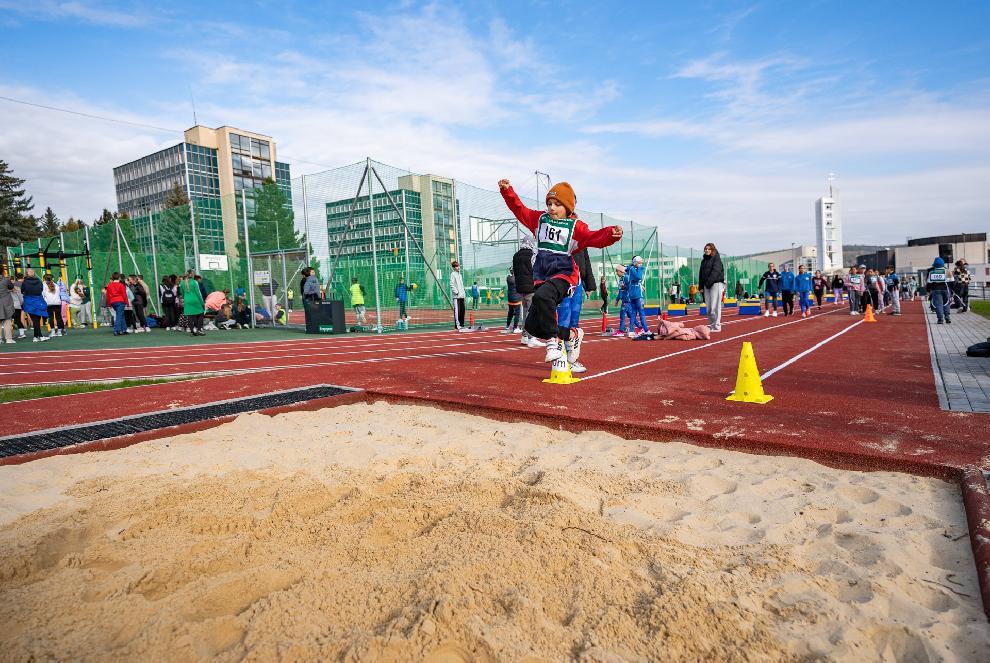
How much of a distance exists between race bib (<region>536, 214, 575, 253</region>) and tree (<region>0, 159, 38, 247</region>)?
225 feet

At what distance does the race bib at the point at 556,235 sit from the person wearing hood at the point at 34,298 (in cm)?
1485

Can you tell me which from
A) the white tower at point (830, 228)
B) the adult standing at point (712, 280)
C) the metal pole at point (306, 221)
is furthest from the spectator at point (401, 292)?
the white tower at point (830, 228)

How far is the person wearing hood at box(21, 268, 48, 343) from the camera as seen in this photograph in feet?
48.1

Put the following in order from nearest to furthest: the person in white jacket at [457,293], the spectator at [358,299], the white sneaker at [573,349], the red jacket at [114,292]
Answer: the white sneaker at [573,349] < the person in white jacket at [457,293] < the red jacket at [114,292] < the spectator at [358,299]

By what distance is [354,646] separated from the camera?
1698 mm

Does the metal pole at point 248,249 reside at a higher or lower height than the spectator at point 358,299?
higher

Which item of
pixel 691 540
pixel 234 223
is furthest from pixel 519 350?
pixel 234 223

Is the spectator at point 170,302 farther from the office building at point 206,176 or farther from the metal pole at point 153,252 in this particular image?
the metal pole at point 153,252

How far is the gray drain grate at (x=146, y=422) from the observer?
4223 mm

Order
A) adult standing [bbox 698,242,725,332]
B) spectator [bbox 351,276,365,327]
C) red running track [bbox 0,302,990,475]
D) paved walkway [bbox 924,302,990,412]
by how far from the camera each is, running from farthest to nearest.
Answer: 1. spectator [bbox 351,276,365,327]
2. adult standing [bbox 698,242,725,332]
3. paved walkway [bbox 924,302,990,412]
4. red running track [bbox 0,302,990,475]

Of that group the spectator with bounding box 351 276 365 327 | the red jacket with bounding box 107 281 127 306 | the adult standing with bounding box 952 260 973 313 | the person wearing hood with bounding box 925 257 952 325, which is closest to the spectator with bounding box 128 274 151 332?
the red jacket with bounding box 107 281 127 306

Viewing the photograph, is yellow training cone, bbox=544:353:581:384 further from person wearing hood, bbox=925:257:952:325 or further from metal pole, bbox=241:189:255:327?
metal pole, bbox=241:189:255:327

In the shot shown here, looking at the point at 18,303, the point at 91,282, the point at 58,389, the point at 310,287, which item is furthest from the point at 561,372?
the point at 91,282

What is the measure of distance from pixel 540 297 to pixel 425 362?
3.29 m
